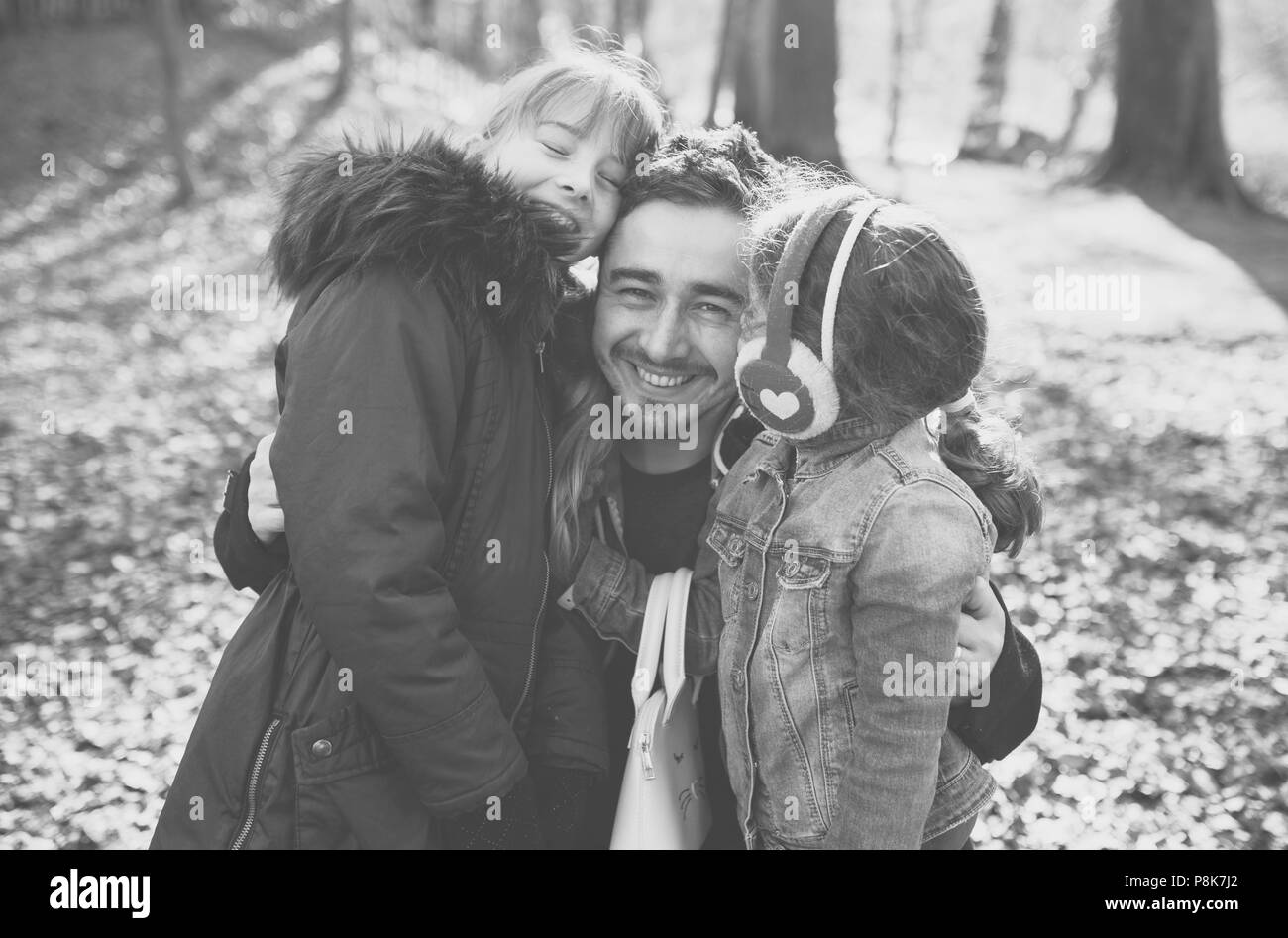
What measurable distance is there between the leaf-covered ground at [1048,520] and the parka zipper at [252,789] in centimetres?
114

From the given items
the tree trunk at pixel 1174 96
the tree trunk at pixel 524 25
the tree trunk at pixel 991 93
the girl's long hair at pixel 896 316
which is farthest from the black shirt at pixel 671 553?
the tree trunk at pixel 524 25

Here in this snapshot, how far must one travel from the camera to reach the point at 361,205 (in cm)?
215

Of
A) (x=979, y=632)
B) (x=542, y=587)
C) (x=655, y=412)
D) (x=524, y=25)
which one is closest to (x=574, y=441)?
(x=655, y=412)

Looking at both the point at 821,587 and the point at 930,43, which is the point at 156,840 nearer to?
the point at 821,587

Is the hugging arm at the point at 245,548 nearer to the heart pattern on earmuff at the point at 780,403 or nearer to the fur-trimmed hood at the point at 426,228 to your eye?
the fur-trimmed hood at the point at 426,228

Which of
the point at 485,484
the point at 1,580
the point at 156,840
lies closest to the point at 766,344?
the point at 485,484

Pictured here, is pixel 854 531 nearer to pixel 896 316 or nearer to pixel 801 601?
pixel 801 601

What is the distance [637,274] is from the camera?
252cm

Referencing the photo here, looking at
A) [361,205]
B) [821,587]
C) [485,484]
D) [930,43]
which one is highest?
[930,43]

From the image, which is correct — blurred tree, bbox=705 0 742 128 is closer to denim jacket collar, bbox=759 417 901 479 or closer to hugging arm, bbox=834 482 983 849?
denim jacket collar, bbox=759 417 901 479

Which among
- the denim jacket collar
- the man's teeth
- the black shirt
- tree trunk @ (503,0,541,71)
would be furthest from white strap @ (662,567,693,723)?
tree trunk @ (503,0,541,71)

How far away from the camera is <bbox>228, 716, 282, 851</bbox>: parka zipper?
2115mm

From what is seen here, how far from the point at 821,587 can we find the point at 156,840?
159cm

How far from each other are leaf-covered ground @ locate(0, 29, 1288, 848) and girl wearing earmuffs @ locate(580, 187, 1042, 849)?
1.09 feet
